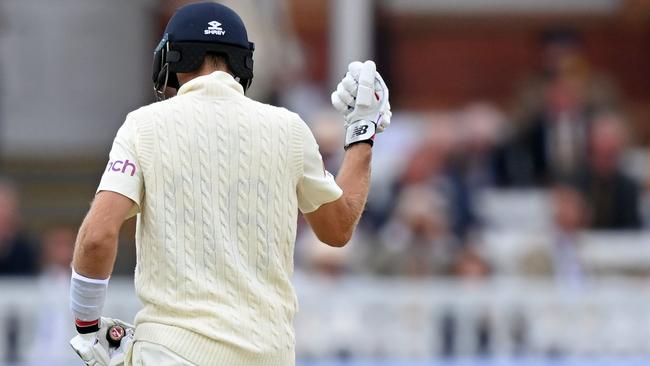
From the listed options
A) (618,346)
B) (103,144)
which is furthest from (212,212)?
(103,144)

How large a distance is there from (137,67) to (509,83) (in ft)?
11.7

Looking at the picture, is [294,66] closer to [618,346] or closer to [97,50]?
[97,50]

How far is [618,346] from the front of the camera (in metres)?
9.27

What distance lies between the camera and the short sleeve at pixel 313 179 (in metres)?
4.14

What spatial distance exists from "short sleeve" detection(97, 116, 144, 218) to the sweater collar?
7.8 inches

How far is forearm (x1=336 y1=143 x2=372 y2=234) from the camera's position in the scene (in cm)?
428

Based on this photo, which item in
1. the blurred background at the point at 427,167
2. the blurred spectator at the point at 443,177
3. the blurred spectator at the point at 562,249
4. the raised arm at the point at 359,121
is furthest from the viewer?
the blurred spectator at the point at 443,177

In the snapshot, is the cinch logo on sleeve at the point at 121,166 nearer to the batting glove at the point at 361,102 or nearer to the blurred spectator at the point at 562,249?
the batting glove at the point at 361,102

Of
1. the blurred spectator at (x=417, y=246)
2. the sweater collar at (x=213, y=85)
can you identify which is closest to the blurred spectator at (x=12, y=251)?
the blurred spectator at (x=417, y=246)

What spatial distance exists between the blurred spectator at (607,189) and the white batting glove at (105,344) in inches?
279

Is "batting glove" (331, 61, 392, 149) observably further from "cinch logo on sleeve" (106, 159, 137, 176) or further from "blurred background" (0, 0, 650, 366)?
"blurred background" (0, 0, 650, 366)

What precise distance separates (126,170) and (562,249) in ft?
21.8

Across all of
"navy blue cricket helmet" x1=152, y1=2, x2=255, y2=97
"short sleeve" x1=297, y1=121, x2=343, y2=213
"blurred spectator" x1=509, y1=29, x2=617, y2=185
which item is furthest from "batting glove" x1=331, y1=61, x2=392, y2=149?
"blurred spectator" x1=509, y1=29, x2=617, y2=185

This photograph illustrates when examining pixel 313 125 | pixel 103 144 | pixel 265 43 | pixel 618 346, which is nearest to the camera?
pixel 618 346
